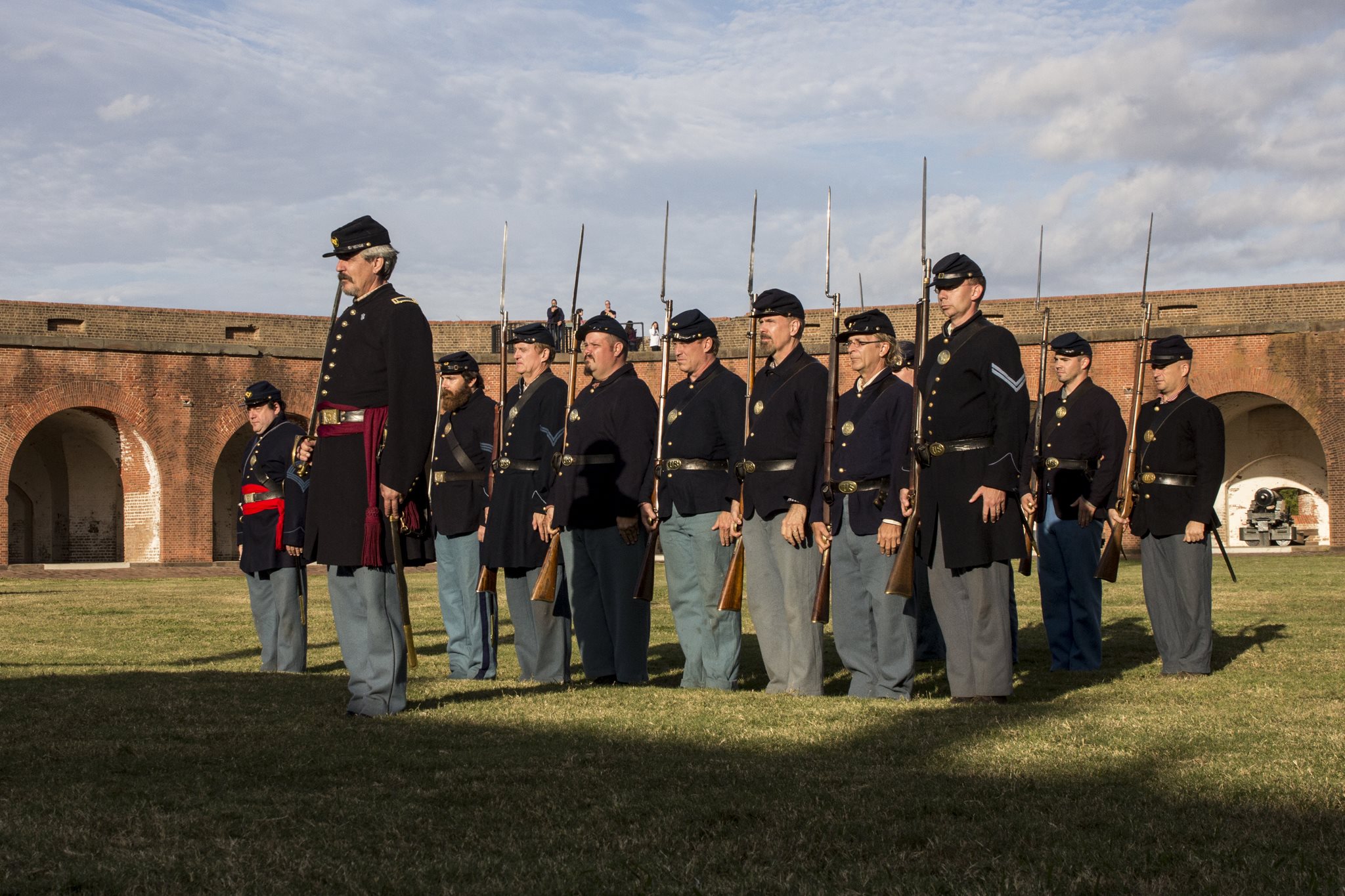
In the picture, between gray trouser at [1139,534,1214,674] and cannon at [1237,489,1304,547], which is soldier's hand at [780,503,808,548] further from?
cannon at [1237,489,1304,547]

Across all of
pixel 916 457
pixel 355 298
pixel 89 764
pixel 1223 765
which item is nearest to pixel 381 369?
pixel 355 298

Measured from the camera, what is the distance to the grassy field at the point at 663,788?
343 centimetres

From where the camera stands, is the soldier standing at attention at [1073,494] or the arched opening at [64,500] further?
the arched opening at [64,500]

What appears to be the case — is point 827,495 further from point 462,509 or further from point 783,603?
point 462,509

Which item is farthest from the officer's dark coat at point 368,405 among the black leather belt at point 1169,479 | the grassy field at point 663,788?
the black leather belt at point 1169,479

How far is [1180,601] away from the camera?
26.1 ft

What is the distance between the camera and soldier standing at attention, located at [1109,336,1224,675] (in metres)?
7.90

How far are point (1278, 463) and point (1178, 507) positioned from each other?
2483cm

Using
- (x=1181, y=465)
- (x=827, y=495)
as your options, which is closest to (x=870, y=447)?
(x=827, y=495)

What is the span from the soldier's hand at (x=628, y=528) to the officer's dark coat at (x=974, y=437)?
173 centimetres

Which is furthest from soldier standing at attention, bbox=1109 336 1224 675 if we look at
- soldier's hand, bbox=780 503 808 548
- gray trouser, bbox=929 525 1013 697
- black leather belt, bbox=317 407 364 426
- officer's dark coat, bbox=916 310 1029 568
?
black leather belt, bbox=317 407 364 426

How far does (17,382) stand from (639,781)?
2552cm

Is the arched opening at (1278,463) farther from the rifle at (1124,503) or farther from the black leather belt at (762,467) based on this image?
the black leather belt at (762,467)

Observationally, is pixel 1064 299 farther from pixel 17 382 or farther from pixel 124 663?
pixel 124 663
